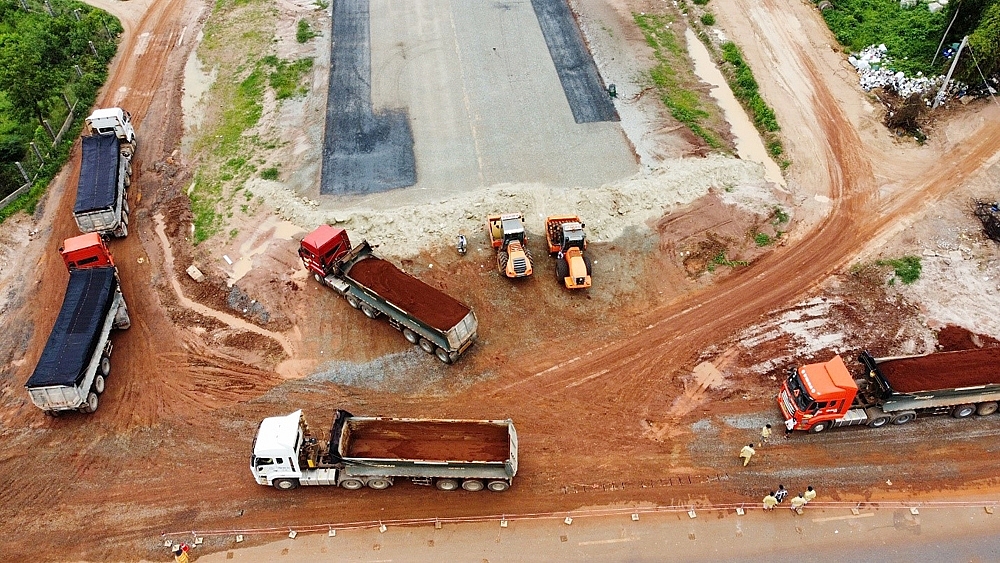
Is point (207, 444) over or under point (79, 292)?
under

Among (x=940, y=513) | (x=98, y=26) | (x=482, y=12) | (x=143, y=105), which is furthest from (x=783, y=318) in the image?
(x=98, y=26)

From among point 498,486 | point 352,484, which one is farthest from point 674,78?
point 352,484

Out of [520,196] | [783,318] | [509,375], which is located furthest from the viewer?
[520,196]

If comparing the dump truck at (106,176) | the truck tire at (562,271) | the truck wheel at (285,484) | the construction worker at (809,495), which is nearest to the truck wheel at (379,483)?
the truck wheel at (285,484)

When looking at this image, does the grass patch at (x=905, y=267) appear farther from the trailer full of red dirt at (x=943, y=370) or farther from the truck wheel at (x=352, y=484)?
the truck wheel at (x=352, y=484)

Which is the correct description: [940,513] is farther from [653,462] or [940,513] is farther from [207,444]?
[207,444]
